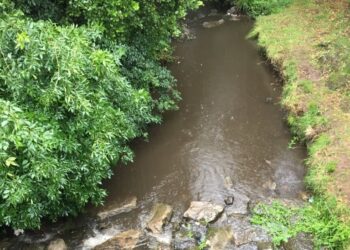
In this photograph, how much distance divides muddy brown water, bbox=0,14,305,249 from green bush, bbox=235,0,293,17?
756 centimetres

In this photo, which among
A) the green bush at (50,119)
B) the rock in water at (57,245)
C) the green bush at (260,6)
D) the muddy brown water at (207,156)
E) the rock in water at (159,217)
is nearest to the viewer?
the green bush at (50,119)

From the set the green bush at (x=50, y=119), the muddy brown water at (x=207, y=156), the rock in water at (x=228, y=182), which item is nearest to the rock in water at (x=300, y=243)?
the muddy brown water at (x=207, y=156)

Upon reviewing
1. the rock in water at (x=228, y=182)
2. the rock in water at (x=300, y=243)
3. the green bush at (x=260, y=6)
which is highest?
the green bush at (x=260, y=6)

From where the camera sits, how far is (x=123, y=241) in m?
8.49

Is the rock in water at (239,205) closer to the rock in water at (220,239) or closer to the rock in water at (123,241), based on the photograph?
the rock in water at (220,239)

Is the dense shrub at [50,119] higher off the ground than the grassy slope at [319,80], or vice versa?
the dense shrub at [50,119]

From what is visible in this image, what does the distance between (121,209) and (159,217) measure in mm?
977

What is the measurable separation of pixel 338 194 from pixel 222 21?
16028mm

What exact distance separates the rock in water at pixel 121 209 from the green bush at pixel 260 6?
1602 cm

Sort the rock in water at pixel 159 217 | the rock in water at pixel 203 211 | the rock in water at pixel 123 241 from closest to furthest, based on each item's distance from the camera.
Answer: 1. the rock in water at pixel 123 241
2. the rock in water at pixel 159 217
3. the rock in water at pixel 203 211

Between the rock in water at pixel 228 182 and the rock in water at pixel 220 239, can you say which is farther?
the rock in water at pixel 228 182

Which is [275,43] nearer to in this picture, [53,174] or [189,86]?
[189,86]

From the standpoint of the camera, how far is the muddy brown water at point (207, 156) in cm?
912

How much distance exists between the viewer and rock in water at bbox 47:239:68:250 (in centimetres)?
820
